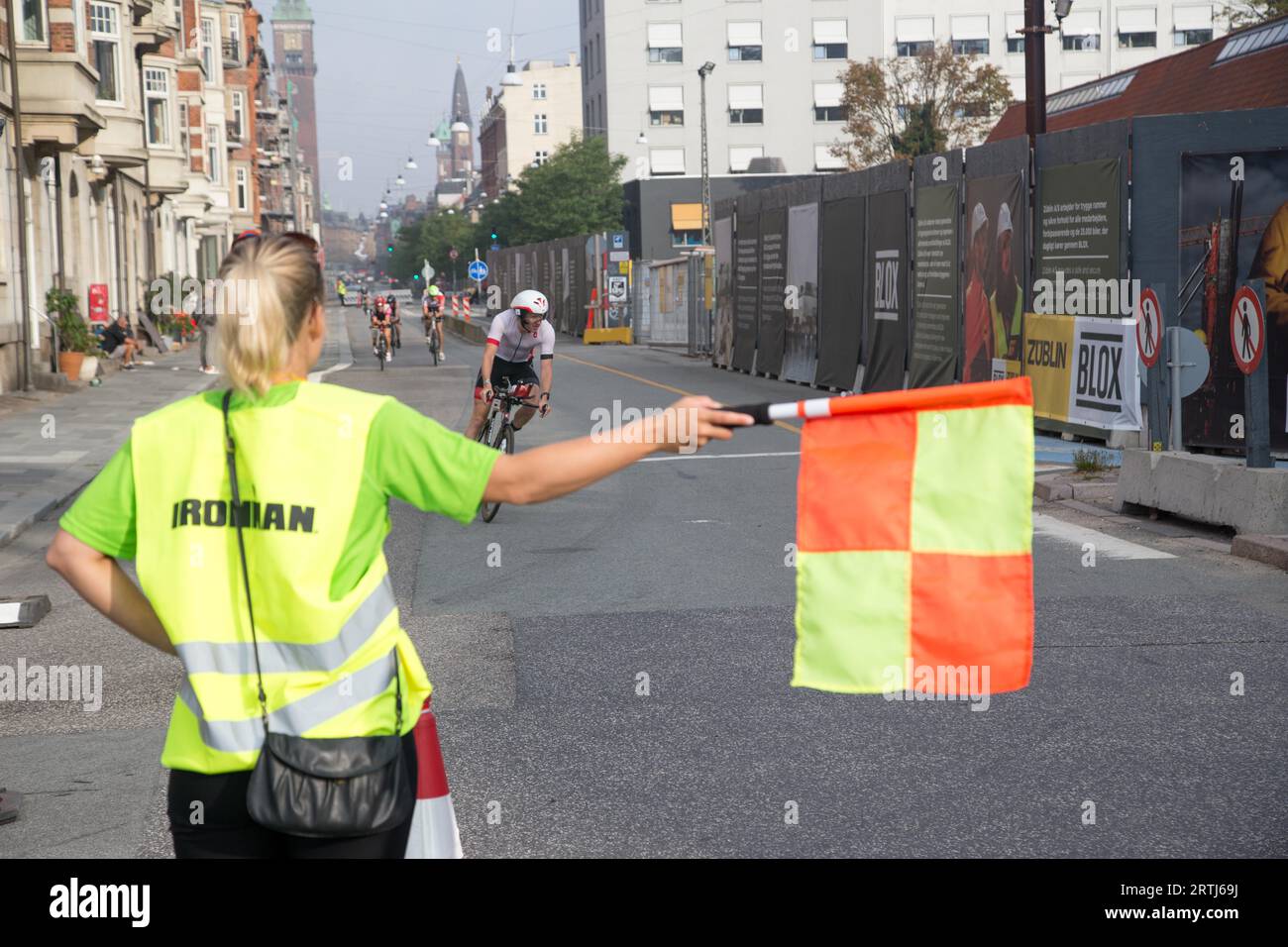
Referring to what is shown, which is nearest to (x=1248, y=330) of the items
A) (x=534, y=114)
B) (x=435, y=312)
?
(x=435, y=312)

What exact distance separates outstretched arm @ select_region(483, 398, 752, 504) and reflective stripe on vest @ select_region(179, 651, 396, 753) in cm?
35

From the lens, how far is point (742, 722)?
6602mm

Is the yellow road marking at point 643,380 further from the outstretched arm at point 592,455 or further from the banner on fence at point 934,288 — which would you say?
the outstretched arm at point 592,455

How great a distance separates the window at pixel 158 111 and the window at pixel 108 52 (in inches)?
382

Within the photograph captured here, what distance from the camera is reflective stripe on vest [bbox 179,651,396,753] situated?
106 inches

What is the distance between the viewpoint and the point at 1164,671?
24.0 feet

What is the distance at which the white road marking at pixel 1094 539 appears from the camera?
34.8 ft

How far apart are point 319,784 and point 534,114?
481 ft

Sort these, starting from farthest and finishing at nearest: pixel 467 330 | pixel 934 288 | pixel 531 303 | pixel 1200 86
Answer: pixel 467 330 < pixel 1200 86 < pixel 934 288 < pixel 531 303

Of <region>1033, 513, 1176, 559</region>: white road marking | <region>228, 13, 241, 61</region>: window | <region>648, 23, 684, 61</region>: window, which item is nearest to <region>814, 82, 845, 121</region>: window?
<region>648, 23, 684, 61</region>: window

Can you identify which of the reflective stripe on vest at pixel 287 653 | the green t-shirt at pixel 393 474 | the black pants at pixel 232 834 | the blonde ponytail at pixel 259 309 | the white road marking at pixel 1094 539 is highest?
the blonde ponytail at pixel 259 309

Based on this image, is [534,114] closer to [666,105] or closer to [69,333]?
[666,105]

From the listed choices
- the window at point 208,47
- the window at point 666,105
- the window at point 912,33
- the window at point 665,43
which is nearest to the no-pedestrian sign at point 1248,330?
the window at point 208,47
